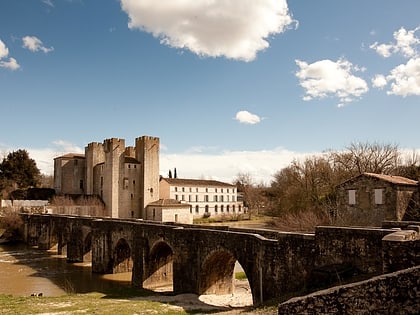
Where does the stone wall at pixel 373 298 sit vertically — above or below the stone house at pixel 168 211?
above

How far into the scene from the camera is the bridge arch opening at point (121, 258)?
29547 mm

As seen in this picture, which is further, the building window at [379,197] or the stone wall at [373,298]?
the building window at [379,197]

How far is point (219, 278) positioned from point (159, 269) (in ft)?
19.9

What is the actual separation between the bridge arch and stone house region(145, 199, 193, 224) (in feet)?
117

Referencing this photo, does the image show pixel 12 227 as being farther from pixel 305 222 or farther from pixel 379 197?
pixel 379 197

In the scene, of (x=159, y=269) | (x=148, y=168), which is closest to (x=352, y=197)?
(x=159, y=269)

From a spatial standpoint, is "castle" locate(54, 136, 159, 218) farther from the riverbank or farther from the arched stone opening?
the riverbank

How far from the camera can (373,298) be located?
7117 mm

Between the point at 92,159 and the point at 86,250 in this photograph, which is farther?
the point at 92,159

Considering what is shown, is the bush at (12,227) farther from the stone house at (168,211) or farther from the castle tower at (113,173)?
the stone house at (168,211)

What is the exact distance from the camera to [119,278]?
2853 centimetres

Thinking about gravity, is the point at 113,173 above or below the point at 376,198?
above

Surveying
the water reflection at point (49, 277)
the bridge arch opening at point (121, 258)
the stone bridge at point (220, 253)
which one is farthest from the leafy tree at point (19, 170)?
the bridge arch opening at point (121, 258)

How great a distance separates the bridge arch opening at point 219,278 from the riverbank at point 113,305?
35.7 inches
